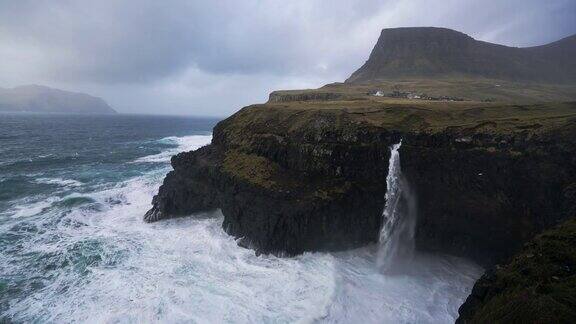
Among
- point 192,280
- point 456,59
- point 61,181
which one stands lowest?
point 192,280

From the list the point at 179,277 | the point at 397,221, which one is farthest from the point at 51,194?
the point at 397,221

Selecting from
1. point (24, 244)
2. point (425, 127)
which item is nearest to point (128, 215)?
point (24, 244)

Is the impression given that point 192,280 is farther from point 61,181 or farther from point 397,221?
point 61,181

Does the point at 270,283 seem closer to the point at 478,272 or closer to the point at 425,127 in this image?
the point at 478,272

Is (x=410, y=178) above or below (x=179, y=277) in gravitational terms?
above

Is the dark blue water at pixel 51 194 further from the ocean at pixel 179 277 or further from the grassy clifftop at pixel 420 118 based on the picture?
the grassy clifftop at pixel 420 118

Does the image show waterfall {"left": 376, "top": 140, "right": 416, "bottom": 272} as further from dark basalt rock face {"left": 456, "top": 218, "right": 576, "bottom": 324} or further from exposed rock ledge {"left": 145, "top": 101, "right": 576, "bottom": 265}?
dark basalt rock face {"left": 456, "top": 218, "right": 576, "bottom": 324}
